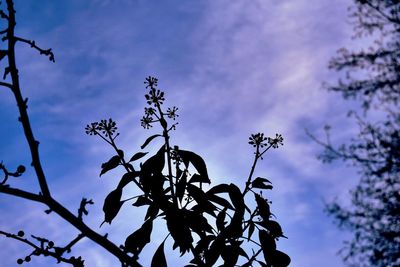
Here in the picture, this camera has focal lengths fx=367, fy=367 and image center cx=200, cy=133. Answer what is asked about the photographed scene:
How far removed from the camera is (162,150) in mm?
1945

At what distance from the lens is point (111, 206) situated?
6.23 ft

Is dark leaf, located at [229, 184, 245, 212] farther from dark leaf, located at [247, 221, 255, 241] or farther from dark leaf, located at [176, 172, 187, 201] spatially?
dark leaf, located at [176, 172, 187, 201]

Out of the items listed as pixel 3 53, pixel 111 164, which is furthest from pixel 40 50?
pixel 111 164

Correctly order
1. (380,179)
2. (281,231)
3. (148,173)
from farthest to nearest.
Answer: (380,179)
(281,231)
(148,173)

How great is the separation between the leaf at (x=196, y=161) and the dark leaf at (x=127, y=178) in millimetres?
269

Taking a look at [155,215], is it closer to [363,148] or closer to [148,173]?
[148,173]

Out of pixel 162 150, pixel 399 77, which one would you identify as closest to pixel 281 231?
pixel 162 150

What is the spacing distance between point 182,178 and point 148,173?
0.18 m

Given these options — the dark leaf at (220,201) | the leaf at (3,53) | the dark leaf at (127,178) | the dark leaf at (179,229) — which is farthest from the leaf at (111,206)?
the leaf at (3,53)

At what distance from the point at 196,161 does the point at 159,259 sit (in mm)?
542

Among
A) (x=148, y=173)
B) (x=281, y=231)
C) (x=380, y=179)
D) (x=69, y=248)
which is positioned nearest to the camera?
(x=69, y=248)

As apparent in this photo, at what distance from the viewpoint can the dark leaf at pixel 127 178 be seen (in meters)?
1.89

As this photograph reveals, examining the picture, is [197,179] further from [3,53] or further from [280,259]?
[3,53]

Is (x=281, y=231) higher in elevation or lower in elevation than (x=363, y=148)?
lower
